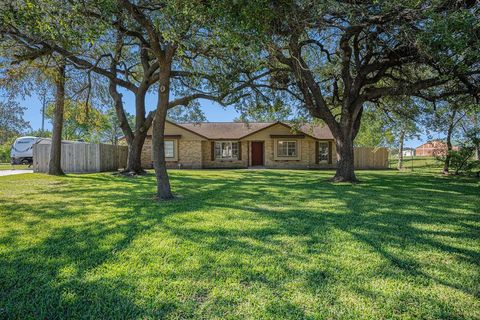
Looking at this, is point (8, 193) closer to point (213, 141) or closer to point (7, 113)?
point (7, 113)

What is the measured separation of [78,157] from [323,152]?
18.3 meters

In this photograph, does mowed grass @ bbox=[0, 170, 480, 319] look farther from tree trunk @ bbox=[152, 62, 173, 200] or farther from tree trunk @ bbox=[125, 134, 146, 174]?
tree trunk @ bbox=[125, 134, 146, 174]

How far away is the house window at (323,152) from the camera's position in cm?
2294

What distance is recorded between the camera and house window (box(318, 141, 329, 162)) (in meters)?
22.9

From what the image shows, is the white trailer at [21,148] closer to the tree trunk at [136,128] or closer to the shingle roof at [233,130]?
the shingle roof at [233,130]

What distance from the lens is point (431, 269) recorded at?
2.97 meters

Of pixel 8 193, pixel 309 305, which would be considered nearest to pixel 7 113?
pixel 8 193

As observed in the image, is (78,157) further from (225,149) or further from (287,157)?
(287,157)

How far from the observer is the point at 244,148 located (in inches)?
904

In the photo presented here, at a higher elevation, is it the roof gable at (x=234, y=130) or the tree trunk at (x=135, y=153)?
the roof gable at (x=234, y=130)

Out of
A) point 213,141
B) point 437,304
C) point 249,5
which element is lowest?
point 437,304

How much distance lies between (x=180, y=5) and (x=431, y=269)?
6021 mm

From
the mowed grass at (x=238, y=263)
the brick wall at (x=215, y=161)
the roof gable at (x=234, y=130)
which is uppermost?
the roof gable at (x=234, y=130)

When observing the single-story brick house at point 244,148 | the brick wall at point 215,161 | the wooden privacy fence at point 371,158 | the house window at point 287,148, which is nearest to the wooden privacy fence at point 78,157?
the single-story brick house at point 244,148
